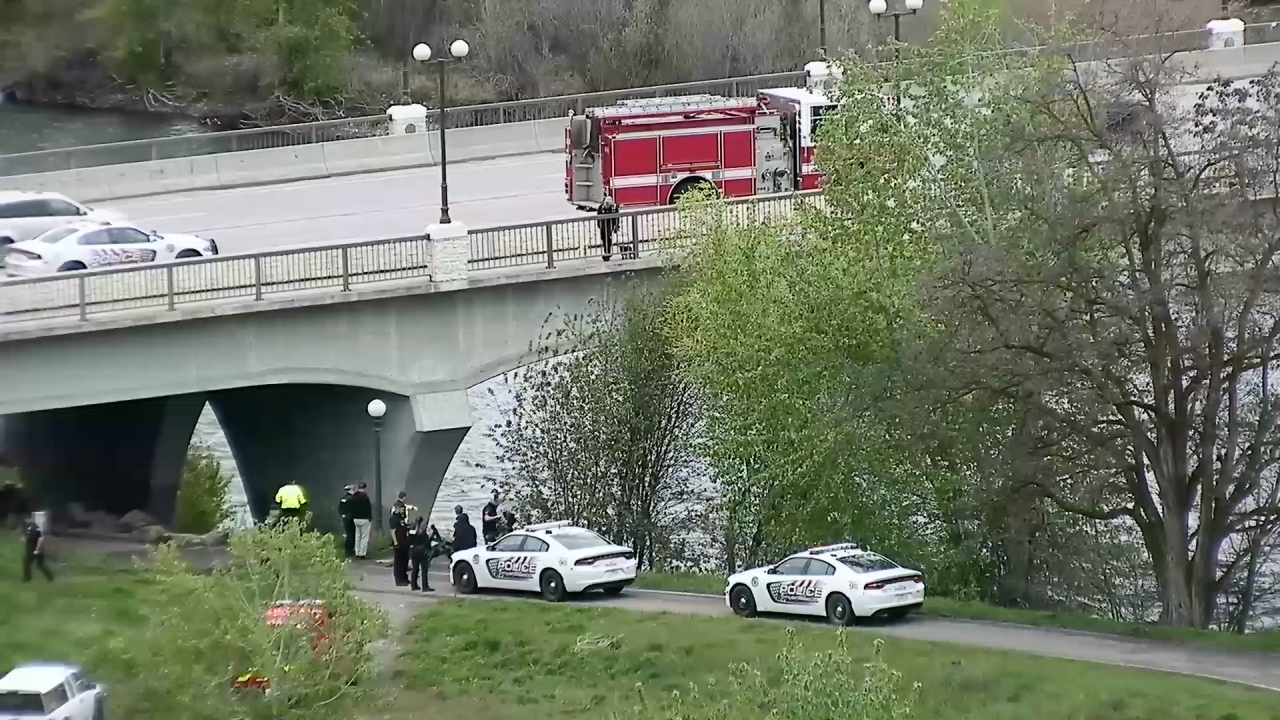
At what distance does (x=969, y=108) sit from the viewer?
31.5 m

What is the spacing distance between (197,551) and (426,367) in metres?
5.44

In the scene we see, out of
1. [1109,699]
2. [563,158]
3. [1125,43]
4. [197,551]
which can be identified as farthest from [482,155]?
[1109,699]

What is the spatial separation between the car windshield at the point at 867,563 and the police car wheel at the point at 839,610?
17.4 inches

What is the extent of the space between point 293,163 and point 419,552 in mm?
19027

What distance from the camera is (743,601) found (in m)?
25.9

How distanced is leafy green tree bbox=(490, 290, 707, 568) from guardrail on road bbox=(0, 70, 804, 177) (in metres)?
12.7

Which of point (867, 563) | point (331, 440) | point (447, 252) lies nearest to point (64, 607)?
point (447, 252)

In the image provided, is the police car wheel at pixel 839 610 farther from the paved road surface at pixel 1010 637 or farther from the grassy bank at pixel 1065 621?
the grassy bank at pixel 1065 621

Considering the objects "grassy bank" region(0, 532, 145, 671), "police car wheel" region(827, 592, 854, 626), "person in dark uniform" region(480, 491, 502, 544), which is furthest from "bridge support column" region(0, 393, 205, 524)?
"police car wheel" region(827, 592, 854, 626)

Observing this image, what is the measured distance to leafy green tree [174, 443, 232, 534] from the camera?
A: 3803 centimetres

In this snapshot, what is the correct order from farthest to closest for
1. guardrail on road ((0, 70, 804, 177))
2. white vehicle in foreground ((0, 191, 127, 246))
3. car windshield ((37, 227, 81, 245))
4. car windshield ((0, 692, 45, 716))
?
guardrail on road ((0, 70, 804, 177)) → white vehicle in foreground ((0, 191, 127, 246)) → car windshield ((37, 227, 81, 245)) → car windshield ((0, 692, 45, 716))

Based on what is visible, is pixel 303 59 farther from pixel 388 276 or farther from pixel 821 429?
pixel 821 429

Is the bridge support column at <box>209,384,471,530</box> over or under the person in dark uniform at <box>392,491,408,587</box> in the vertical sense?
over

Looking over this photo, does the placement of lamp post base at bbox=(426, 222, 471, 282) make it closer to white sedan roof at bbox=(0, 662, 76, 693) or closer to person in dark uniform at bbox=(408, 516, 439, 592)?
person in dark uniform at bbox=(408, 516, 439, 592)
